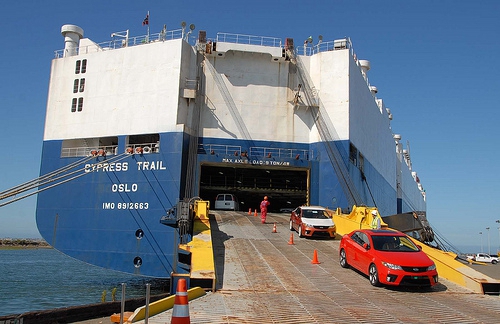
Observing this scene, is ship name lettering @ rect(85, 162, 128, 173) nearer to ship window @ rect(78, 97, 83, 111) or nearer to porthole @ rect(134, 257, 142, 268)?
ship window @ rect(78, 97, 83, 111)

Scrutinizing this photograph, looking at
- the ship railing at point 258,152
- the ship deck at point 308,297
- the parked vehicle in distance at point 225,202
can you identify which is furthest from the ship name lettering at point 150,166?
the ship deck at point 308,297

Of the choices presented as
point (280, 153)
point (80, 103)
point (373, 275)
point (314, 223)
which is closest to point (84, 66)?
point (80, 103)

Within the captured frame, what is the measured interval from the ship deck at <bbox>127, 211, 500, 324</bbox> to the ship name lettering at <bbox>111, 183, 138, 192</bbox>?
8053 mm

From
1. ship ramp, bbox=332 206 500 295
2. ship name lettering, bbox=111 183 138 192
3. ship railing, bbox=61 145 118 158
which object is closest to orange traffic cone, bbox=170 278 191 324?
ship ramp, bbox=332 206 500 295

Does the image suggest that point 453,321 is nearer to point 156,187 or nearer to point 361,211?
point 361,211

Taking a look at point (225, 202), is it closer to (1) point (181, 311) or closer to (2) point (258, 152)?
(2) point (258, 152)

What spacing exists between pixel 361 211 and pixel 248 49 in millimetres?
12250

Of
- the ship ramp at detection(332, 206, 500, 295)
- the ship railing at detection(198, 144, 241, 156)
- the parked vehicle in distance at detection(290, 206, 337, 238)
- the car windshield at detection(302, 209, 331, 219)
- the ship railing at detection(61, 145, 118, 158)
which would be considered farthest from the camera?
the ship railing at detection(198, 144, 241, 156)

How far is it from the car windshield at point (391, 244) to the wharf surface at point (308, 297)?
1030 millimetres

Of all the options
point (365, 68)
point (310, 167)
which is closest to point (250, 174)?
point (310, 167)

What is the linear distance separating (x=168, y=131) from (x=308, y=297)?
15.1 meters

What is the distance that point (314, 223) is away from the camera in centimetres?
1889

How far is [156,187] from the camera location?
22391 mm

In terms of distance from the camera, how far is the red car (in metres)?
11.3
